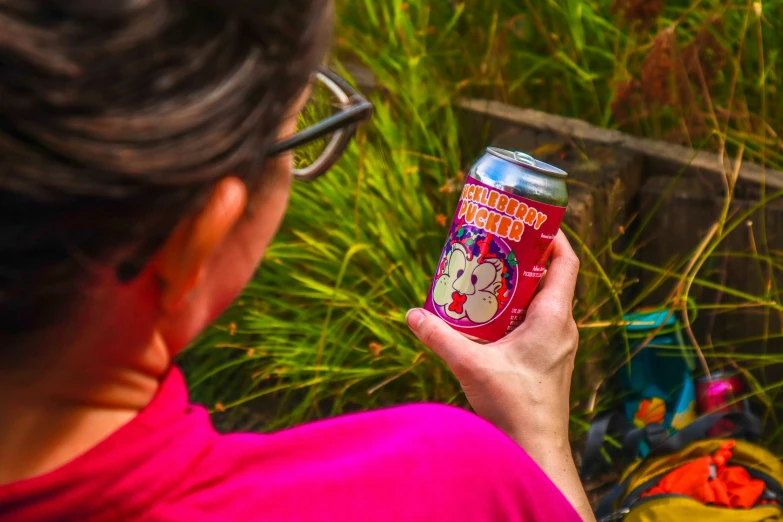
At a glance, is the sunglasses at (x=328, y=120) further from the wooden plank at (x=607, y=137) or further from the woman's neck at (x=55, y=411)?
the wooden plank at (x=607, y=137)

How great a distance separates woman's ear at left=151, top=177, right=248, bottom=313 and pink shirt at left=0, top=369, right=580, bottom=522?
12 centimetres

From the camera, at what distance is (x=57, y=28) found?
1.89 ft

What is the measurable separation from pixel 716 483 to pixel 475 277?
35.4 inches

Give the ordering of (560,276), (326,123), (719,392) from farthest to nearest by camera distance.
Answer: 1. (719,392)
2. (560,276)
3. (326,123)

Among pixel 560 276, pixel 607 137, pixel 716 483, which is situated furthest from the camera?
pixel 607 137

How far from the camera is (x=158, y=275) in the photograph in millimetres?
733

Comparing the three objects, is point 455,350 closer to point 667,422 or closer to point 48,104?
point 48,104

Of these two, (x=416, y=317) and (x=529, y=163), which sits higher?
(x=529, y=163)

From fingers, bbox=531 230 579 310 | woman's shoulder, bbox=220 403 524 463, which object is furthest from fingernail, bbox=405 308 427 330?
woman's shoulder, bbox=220 403 524 463

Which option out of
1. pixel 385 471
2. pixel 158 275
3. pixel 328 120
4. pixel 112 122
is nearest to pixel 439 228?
pixel 328 120

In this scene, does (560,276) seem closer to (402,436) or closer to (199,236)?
(402,436)

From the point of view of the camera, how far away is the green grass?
230 centimetres

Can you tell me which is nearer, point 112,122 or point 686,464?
point 112,122

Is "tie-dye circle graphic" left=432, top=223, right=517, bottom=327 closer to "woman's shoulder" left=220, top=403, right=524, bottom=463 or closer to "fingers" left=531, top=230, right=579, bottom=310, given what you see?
"fingers" left=531, top=230, right=579, bottom=310
